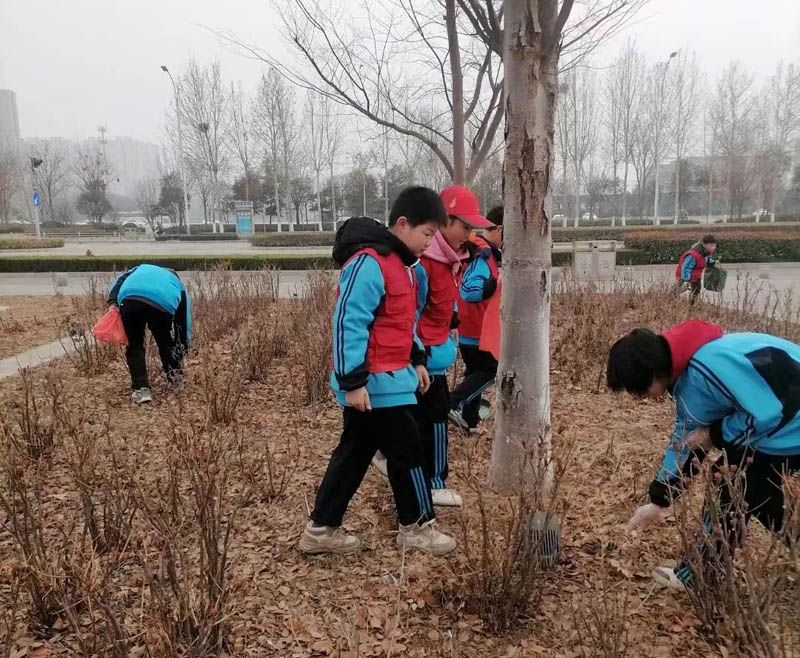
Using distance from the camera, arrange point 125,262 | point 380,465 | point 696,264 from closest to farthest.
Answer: point 380,465
point 696,264
point 125,262

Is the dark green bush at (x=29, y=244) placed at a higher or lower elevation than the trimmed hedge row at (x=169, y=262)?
higher

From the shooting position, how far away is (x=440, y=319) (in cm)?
294

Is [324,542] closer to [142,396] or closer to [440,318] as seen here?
[440,318]

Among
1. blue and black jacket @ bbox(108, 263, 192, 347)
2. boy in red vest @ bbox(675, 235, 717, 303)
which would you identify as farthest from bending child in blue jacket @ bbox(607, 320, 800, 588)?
boy in red vest @ bbox(675, 235, 717, 303)

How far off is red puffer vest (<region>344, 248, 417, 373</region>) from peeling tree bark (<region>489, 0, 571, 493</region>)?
0.63 meters

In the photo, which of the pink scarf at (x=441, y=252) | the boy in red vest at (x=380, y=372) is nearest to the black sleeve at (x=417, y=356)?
the boy in red vest at (x=380, y=372)

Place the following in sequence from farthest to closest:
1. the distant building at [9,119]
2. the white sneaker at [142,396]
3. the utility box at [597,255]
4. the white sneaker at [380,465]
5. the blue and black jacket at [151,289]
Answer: the distant building at [9,119] < the utility box at [597,255] < the white sneaker at [142,396] < the blue and black jacket at [151,289] < the white sneaker at [380,465]

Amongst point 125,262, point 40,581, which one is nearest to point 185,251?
point 125,262

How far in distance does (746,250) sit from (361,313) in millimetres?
18176

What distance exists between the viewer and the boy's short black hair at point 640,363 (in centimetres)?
182

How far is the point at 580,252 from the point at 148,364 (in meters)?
10.6

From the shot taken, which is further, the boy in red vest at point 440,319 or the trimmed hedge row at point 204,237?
the trimmed hedge row at point 204,237

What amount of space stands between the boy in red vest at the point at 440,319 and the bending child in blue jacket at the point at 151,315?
2099 mm

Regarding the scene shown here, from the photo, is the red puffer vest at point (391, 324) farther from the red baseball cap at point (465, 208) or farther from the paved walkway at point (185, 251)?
the paved walkway at point (185, 251)
